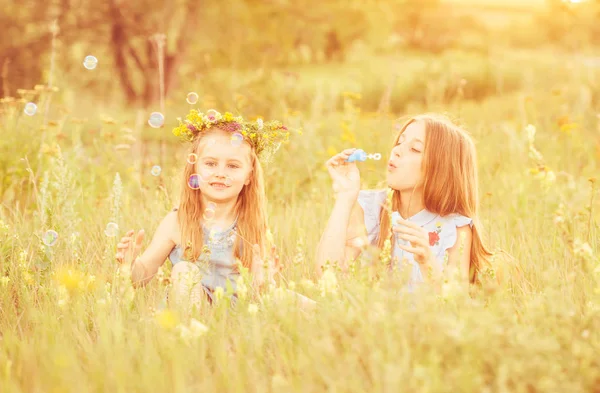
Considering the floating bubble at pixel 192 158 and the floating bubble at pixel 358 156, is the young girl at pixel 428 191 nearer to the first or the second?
the floating bubble at pixel 358 156

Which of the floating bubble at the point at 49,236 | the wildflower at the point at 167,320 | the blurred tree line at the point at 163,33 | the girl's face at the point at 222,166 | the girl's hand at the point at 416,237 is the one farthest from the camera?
the blurred tree line at the point at 163,33

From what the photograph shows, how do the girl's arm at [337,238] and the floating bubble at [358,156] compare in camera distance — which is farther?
the girl's arm at [337,238]

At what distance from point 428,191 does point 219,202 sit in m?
0.95

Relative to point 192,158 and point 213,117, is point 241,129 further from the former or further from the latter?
point 192,158

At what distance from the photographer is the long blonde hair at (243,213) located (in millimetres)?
3146

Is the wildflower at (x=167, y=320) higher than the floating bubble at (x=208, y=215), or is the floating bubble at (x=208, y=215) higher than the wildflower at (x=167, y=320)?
the floating bubble at (x=208, y=215)

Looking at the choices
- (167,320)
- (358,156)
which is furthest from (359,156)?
(167,320)

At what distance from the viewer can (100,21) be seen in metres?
9.43

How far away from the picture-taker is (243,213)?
127 inches

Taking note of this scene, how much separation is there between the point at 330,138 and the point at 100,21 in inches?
207

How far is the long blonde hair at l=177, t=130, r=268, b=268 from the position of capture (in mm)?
3146

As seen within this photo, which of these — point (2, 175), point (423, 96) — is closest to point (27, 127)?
point (2, 175)

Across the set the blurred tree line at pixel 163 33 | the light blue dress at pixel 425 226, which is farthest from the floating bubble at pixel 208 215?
the blurred tree line at pixel 163 33

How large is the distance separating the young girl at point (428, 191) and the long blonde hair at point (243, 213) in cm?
30
